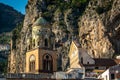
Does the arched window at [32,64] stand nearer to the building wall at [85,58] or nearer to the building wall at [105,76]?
the building wall at [105,76]

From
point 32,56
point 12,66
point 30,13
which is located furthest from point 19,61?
point 32,56

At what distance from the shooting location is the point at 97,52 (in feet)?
369

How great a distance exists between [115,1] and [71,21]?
18.6m

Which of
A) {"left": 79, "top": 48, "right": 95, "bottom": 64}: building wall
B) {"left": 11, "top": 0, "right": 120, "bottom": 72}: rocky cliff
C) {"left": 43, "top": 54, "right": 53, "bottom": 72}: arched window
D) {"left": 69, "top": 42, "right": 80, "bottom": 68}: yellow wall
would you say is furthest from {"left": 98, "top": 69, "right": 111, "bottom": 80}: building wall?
{"left": 11, "top": 0, "right": 120, "bottom": 72}: rocky cliff

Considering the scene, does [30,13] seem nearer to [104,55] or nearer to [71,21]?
[71,21]

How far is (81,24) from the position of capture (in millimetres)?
126375

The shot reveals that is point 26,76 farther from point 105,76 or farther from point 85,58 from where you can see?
point 85,58

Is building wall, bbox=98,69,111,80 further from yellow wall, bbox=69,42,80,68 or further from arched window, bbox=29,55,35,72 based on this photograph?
yellow wall, bbox=69,42,80,68

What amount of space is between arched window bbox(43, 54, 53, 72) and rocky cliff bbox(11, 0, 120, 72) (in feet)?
122

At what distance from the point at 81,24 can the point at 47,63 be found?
5534cm

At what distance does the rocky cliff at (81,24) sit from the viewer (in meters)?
112

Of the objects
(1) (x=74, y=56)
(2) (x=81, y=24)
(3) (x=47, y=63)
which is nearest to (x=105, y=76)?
(3) (x=47, y=63)

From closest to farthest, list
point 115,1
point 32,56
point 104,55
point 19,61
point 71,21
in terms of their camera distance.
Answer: point 32,56 < point 104,55 < point 115,1 < point 71,21 < point 19,61

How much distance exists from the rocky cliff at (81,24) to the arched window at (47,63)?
37.2 m
